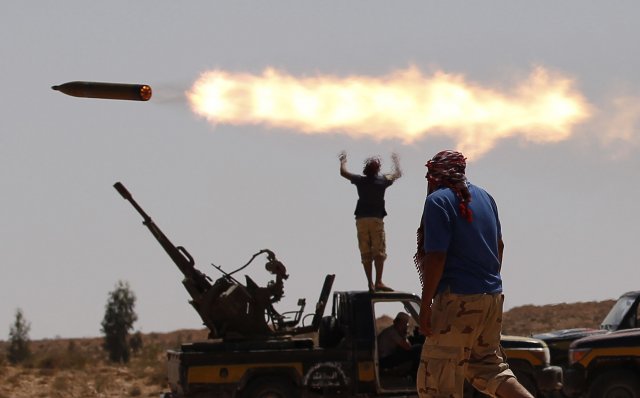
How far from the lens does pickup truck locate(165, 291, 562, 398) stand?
17.1 metres

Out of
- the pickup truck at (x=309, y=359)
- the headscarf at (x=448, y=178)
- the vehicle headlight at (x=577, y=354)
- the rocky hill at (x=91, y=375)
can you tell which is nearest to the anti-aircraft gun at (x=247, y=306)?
the pickup truck at (x=309, y=359)

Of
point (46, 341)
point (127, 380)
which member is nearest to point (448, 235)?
point (127, 380)

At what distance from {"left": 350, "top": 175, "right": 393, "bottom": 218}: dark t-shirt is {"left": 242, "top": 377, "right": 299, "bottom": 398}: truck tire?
2.86 metres

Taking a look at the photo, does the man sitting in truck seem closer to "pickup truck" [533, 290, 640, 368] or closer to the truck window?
"pickup truck" [533, 290, 640, 368]

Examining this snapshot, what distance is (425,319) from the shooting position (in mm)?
10172

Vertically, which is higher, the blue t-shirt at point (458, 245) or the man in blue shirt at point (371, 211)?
the man in blue shirt at point (371, 211)

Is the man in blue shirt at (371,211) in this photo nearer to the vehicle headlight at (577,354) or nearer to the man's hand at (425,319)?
the vehicle headlight at (577,354)

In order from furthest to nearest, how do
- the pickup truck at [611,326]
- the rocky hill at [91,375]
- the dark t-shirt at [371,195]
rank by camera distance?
the rocky hill at [91,375], the pickup truck at [611,326], the dark t-shirt at [371,195]

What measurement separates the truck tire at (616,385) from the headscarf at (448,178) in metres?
8.11

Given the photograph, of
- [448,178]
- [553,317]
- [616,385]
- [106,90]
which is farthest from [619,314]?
[553,317]

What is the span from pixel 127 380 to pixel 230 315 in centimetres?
1631

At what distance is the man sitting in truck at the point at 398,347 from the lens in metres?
17.0

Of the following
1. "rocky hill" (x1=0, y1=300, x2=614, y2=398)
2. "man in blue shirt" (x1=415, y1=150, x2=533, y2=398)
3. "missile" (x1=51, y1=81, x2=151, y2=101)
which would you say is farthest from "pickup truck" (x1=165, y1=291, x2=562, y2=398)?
"rocky hill" (x1=0, y1=300, x2=614, y2=398)

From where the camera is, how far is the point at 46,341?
72125mm
